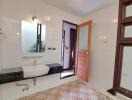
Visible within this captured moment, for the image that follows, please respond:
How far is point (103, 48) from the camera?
2.88 m

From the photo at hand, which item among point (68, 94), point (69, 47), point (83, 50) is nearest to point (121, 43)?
point (68, 94)

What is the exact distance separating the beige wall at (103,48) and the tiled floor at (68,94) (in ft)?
1.10

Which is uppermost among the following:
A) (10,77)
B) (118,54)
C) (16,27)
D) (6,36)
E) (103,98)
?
(16,27)

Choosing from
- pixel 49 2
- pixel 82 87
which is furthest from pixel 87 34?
pixel 82 87

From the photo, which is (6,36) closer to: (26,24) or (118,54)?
(26,24)

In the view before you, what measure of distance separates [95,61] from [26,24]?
7.19ft

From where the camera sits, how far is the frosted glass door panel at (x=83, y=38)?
3.20 m

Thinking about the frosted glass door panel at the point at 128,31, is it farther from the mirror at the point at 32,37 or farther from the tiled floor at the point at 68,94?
the mirror at the point at 32,37

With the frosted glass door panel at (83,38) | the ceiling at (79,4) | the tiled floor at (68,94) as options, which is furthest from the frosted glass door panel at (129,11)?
the frosted glass door panel at (83,38)

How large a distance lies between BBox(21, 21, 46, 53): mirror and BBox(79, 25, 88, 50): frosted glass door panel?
132 centimetres

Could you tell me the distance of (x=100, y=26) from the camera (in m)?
2.97

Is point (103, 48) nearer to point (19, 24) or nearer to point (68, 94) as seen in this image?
point (68, 94)

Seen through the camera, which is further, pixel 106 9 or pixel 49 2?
pixel 106 9

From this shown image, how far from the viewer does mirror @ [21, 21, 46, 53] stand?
233cm
